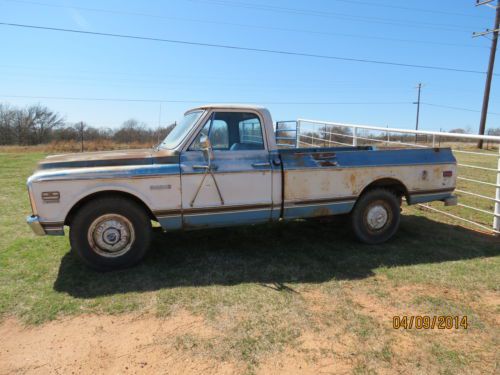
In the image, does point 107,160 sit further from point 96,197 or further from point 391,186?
point 391,186

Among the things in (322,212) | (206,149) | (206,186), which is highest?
(206,149)

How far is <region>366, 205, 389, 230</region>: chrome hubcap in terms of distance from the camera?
221 inches

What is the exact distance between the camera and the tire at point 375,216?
555 cm

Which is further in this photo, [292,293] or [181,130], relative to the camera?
[181,130]

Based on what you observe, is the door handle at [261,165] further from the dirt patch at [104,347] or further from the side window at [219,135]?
the dirt patch at [104,347]

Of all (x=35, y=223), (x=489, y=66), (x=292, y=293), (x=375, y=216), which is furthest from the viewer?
(x=489, y=66)

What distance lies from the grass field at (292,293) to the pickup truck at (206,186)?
0.48m

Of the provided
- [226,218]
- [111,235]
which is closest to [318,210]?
[226,218]

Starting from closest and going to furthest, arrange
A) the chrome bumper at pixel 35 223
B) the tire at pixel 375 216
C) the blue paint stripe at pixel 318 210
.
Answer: the chrome bumper at pixel 35 223 < the blue paint stripe at pixel 318 210 < the tire at pixel 375 216

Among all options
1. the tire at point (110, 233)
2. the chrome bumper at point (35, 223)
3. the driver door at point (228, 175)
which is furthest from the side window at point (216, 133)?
the chrome bumper at point (35, 223)

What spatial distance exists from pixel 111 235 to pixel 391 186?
161 inches

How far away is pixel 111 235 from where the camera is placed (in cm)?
451

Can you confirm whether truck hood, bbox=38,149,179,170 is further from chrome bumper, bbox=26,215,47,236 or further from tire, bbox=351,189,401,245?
tire, bbox=351,189,401,245

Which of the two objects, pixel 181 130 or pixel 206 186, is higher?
pixel 181 130
